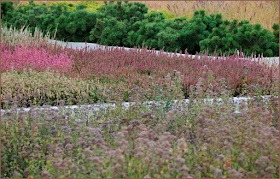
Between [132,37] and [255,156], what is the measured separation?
28.6 ft

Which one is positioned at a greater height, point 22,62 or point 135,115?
→ point 22,62

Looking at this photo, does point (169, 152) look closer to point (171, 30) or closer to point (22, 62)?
point (22, 62)

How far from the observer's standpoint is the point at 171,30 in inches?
410

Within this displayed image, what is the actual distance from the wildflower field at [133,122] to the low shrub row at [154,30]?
2.28 m

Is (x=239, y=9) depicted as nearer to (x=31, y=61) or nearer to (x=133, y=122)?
(x=31, y=61)

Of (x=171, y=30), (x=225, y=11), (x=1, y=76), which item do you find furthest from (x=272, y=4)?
(x=1, y=76)

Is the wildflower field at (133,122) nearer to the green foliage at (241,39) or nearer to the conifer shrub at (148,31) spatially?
the green foliage at (241,39)

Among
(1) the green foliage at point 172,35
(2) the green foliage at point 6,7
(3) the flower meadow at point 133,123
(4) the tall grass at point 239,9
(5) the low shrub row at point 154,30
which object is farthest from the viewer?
(2) the green foliage at point 6,7

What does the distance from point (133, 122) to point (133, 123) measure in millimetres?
15

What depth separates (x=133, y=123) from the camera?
3.51 m

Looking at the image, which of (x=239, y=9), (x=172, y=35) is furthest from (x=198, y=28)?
(x=239, y=9)

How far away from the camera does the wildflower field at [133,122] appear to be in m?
2.85

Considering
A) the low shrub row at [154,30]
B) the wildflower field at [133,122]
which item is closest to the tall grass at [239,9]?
the low shrub row at [154,30]

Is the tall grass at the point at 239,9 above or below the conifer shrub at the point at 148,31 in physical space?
above
